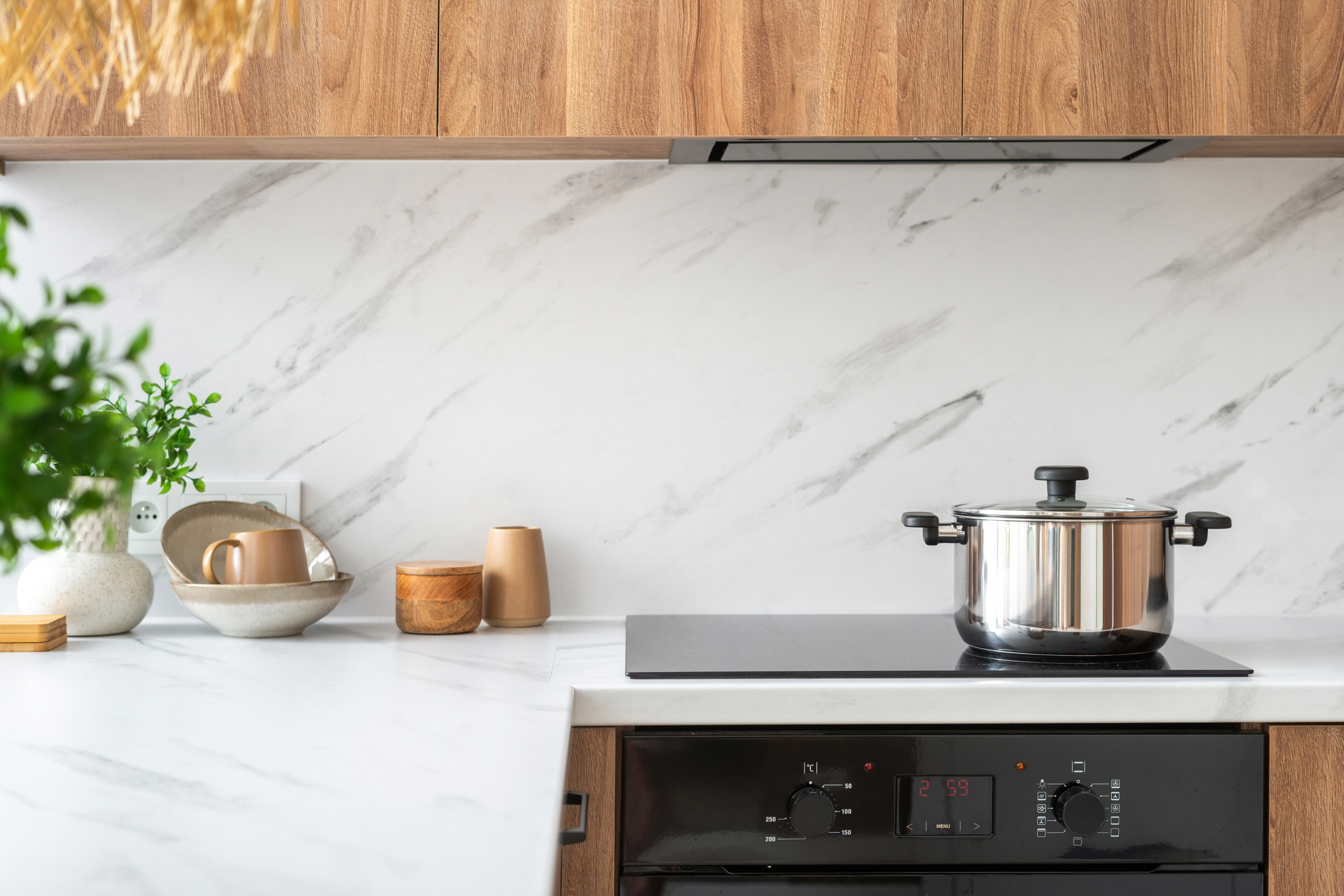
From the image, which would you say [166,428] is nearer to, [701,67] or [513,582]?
[513,582]

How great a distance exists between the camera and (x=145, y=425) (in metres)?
1.50

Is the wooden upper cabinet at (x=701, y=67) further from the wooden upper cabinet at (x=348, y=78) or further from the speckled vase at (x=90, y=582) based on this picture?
the speckled vase at (x=90, y=582)

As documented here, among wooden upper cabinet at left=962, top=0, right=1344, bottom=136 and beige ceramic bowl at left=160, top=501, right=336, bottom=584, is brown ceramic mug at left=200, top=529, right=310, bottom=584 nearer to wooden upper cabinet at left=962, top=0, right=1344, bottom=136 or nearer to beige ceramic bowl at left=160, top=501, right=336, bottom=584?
beige ceramic bowl at left=160, top=501, right=336, bottom=584

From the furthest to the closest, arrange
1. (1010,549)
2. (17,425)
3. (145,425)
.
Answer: (145,425), (1010,549), (17,425)

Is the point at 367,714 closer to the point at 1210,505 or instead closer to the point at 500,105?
the point at 500,105

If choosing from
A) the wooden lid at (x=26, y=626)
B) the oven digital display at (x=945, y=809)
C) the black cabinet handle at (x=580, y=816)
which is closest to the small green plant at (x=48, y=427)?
the black cabinet handle at (x=580, y=816)

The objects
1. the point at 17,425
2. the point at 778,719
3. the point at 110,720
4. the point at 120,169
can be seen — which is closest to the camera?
the point at 17,425

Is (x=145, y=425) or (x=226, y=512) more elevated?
(x=145, y=425)

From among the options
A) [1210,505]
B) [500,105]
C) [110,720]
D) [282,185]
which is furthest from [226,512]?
[1210,505]

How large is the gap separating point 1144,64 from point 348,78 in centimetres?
103

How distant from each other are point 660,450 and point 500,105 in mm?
582

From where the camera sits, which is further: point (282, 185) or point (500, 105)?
point (282, 185)

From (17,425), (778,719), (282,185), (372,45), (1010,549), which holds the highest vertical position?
(372,45)

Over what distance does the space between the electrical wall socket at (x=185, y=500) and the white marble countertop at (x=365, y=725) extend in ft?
0.53
